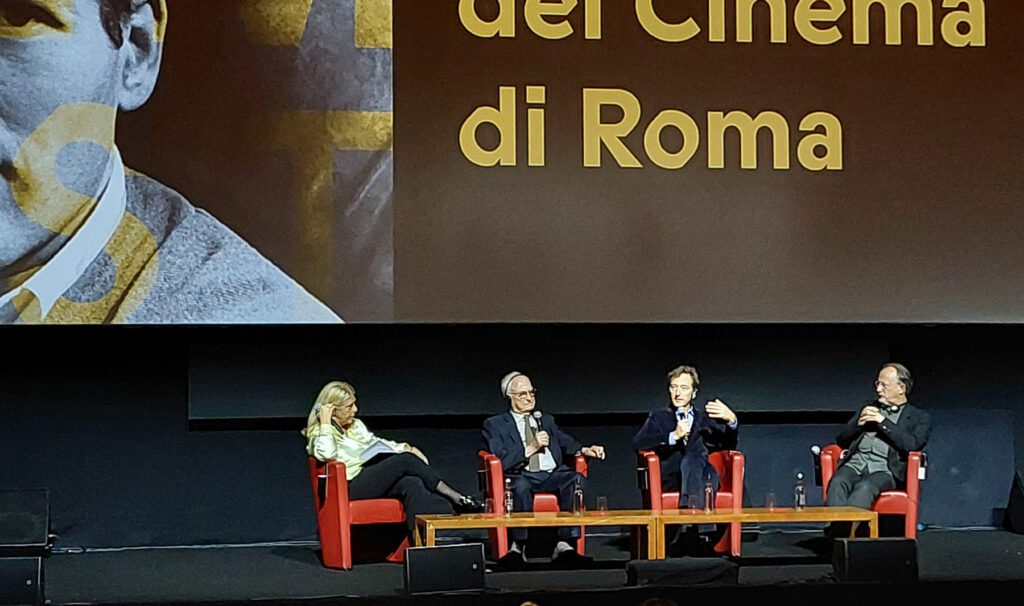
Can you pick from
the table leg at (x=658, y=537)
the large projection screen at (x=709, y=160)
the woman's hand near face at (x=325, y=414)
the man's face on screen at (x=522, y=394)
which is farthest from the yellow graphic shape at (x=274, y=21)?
the table leg at (x=658, y=537)

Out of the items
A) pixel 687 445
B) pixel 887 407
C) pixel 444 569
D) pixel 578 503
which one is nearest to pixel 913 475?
pixel 887 407

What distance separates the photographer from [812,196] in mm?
6258

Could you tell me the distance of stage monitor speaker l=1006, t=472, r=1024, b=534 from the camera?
23.8 ft

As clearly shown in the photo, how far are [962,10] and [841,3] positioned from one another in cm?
51

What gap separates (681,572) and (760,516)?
0.61m

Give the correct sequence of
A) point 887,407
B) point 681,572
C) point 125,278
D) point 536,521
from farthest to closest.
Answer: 1. point 887,407
2. point 125,278
3. point 536,521
4. point 681,572

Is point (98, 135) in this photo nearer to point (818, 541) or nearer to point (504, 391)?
point (504, 391)

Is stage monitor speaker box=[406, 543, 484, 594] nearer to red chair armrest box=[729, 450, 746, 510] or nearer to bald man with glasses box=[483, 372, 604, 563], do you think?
bald man with glasses box=[483, 372, 604, 563]

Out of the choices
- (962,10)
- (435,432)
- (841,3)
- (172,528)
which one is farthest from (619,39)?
(172,528)

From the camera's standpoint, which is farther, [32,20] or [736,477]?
[736,477]

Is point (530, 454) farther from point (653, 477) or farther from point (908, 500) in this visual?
point (908, 500)

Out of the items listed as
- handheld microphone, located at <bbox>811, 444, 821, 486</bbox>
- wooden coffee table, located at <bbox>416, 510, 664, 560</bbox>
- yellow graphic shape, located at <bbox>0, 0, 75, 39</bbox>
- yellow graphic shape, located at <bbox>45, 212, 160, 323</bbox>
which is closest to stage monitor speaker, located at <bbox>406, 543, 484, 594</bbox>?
wooden coffee table, located at <bbox>416, 510, 664, 560</bbox>

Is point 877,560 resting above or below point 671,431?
below

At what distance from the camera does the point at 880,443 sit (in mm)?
6262
